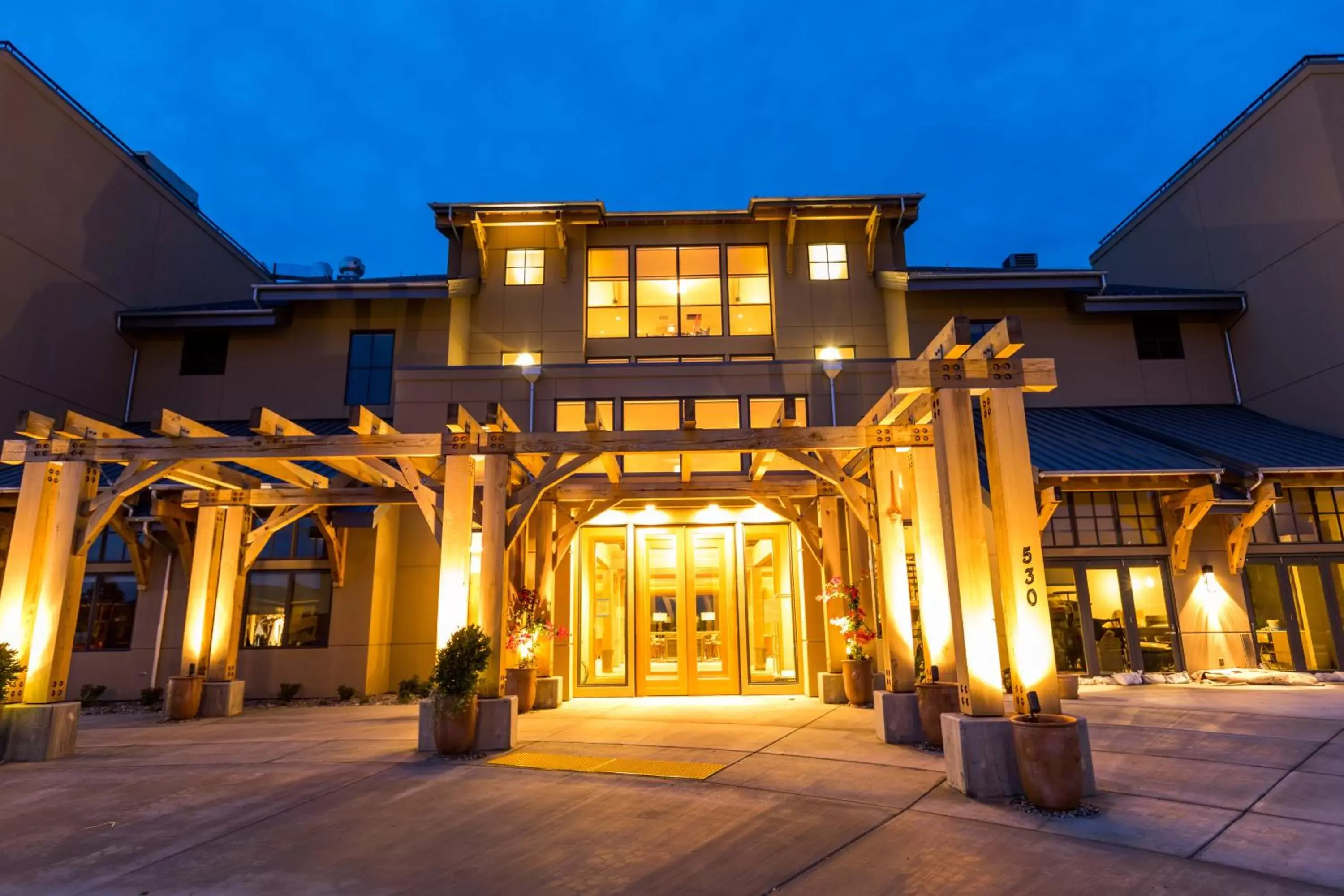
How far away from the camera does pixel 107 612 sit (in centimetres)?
1314

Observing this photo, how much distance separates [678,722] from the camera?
9633 millimetres

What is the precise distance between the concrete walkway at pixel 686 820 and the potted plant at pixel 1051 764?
202mm

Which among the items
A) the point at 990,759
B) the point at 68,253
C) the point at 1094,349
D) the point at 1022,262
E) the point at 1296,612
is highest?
the point at 1022,262

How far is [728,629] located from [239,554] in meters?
7.95

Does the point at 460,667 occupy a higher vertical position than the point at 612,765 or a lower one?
higher

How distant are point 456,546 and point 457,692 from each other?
154 cm

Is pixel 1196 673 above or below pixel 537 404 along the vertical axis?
below

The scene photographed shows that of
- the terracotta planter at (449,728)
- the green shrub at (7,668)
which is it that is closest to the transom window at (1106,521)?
the terracotta planter at (449,728)

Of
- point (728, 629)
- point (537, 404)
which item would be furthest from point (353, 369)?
point (728, 629)

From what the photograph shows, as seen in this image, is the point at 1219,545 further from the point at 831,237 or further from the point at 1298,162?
the point at 831,237

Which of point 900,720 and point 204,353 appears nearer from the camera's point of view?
point 900,720

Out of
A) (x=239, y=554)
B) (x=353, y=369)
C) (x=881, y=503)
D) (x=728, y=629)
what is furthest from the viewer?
(x=353, y=369)

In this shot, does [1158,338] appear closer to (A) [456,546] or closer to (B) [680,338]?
(B) [680,338]

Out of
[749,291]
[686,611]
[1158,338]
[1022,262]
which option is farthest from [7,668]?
[1022,262]
